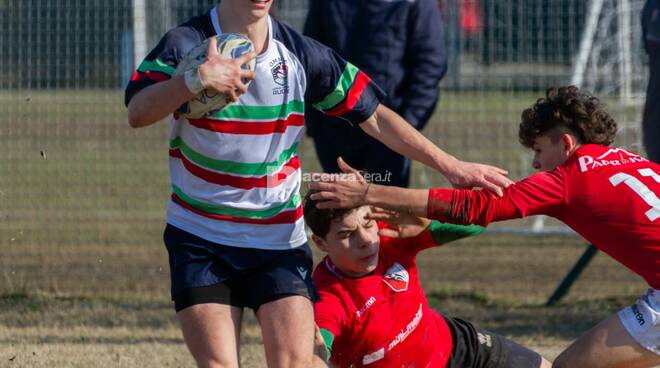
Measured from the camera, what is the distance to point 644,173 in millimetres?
4402

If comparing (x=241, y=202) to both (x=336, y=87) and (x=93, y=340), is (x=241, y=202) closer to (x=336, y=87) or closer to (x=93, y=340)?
(x=336, y=87)

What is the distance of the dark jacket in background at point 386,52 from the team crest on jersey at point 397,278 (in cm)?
179

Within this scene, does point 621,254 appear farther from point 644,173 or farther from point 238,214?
point 238,214

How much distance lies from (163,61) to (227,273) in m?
0.73

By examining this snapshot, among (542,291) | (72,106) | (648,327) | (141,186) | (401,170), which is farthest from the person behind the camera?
(141,186)

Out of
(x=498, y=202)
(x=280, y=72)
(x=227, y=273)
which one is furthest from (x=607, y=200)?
(x=227, y=273)

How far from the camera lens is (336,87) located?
13.7 feet

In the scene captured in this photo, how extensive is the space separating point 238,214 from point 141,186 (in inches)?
296

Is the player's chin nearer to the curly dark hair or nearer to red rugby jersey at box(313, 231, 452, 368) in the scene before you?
red rugby jersey at box(313, 231, 452, 368)

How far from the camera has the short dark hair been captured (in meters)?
4.32

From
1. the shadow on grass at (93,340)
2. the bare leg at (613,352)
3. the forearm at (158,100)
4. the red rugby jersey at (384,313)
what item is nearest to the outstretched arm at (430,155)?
the red rugby jersey at (384,313)

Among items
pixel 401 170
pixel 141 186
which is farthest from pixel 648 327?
pixel 141 186

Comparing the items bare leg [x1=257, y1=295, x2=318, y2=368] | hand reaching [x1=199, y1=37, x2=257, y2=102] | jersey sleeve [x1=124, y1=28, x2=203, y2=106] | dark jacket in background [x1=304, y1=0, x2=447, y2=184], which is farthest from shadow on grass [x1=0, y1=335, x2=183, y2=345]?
hand reaching [x1=199, y1=37, x2=257, y2=102]

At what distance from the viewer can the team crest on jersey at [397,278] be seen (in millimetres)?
4578
